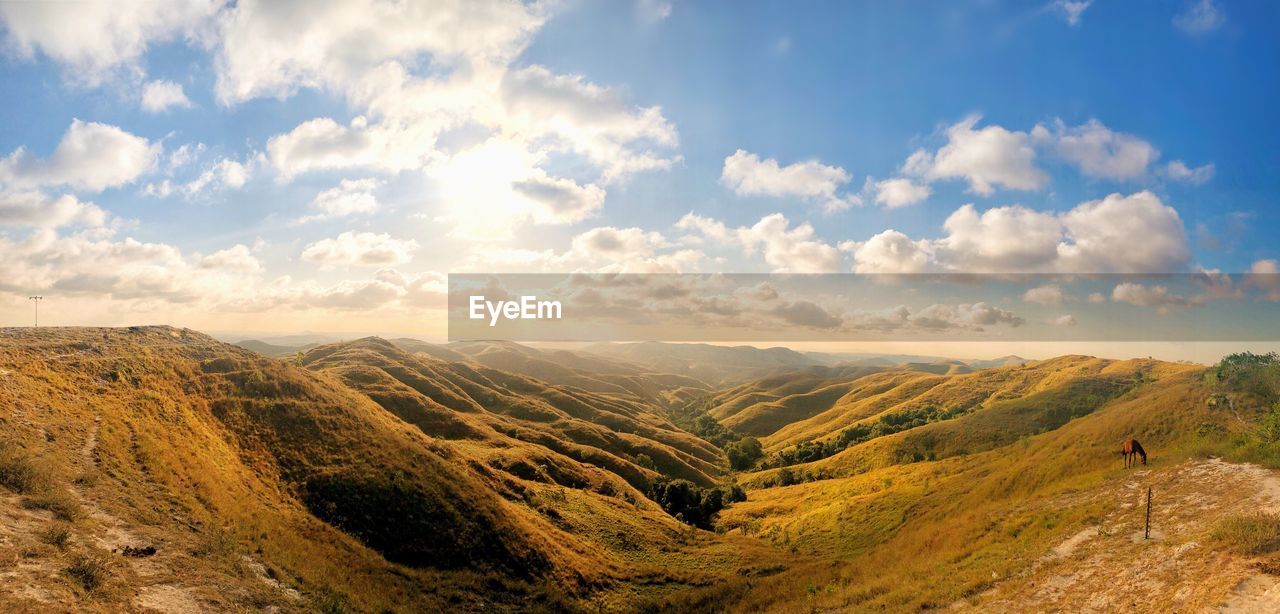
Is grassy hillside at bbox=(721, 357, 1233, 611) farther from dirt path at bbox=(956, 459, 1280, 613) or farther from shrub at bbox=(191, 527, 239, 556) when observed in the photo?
shrub at bbox=(191, 527, 239, 556)

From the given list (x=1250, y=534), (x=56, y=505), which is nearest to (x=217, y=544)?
(x=56, y=505)

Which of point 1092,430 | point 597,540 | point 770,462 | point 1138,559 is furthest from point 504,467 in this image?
point 770,462

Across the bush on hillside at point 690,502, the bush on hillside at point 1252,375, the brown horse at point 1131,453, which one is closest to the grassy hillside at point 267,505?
the bush on hillside at point 690,502

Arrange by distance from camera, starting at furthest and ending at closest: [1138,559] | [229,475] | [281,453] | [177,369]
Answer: [177,369] → [281,453] → [229,475] → [1138,559]

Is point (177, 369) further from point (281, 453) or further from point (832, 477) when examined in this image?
point (832, 477)

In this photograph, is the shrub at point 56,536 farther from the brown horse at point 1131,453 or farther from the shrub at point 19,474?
the brown horse at point 1131,453

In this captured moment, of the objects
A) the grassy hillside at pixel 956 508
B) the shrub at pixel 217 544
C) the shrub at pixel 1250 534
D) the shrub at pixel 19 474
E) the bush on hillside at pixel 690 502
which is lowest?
the bush on hillside at pixel 690 502
